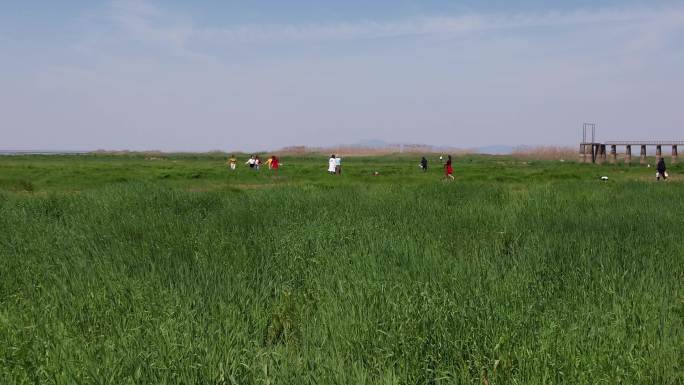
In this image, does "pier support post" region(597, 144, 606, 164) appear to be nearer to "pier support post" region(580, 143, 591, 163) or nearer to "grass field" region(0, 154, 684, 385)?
"pier support post" region(580, 143, 591, 163)

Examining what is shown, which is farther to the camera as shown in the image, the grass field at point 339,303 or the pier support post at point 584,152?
the pier support post at point 584,152

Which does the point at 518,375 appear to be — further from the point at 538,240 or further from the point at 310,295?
the point at 538,240

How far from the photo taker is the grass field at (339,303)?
3.52 m

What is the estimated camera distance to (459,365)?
3732mm

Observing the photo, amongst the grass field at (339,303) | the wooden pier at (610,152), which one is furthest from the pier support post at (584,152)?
the grass field at (339,303)

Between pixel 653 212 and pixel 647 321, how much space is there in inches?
251

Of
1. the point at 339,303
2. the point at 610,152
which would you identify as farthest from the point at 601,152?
the point at 339,303

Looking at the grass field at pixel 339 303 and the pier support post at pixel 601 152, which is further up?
the pier support post at pixel 601 152

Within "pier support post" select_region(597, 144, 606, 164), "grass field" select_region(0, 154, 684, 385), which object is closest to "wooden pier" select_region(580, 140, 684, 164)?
"pier support post" select_region(597, 144, 606, 164)

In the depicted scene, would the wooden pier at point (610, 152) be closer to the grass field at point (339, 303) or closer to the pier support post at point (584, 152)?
the pier support post at point (584, 152)

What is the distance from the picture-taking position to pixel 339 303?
4703mm

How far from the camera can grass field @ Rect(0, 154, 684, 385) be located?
11.6 feet

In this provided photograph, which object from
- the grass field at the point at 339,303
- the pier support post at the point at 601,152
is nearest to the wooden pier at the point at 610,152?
the pier support post at the point at 601,152

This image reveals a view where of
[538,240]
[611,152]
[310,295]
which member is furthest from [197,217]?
[611,152]
